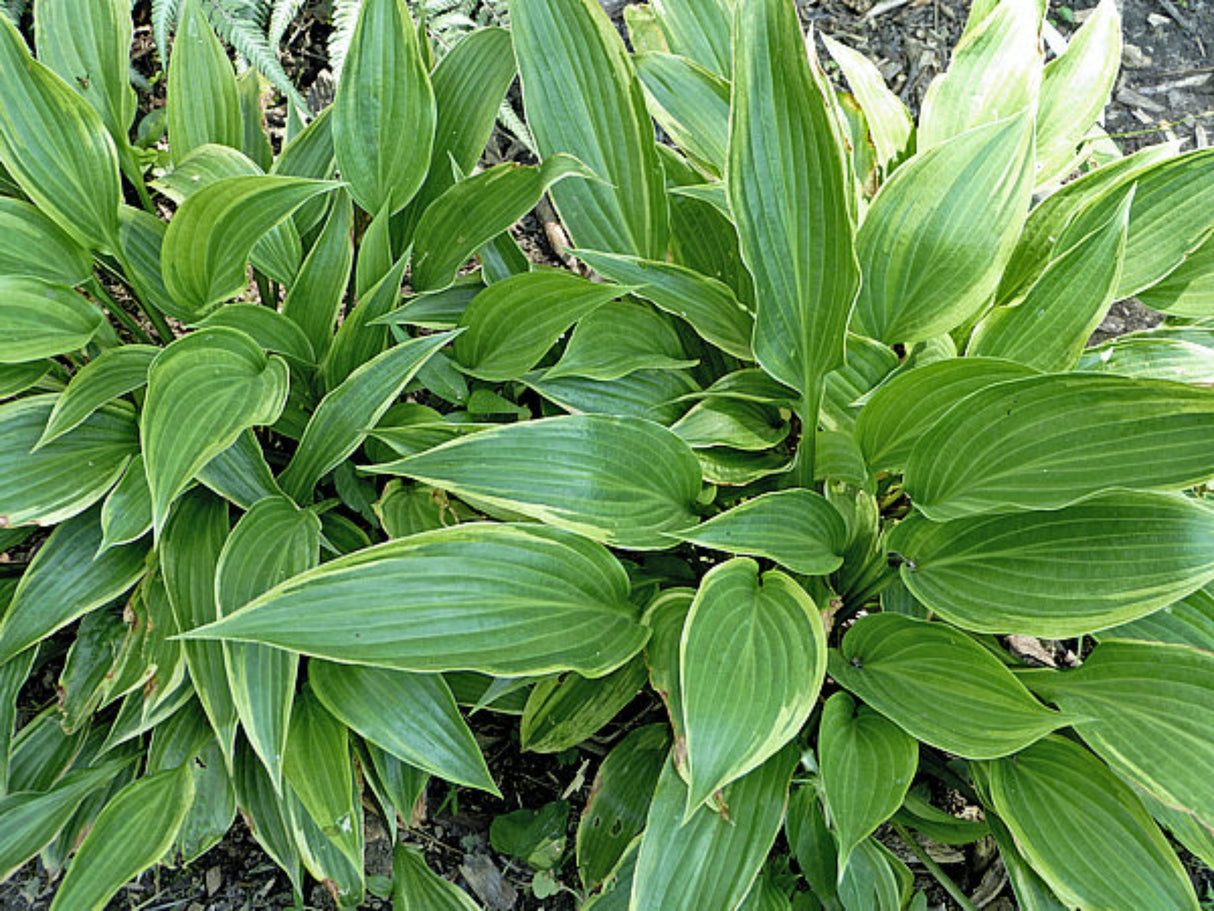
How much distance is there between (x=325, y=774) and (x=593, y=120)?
3.20 ft

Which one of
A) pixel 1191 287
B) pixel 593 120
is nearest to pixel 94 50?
pixel 593 120

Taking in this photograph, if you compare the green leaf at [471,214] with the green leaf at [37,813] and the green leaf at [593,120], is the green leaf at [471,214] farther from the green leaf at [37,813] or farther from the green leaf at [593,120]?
the green leaf at [37,813]

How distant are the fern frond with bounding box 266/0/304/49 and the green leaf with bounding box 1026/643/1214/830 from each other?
5.70ft

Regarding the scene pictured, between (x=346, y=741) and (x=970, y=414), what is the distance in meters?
0.89

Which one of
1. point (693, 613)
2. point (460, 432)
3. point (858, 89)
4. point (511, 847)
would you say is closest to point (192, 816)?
point (511, 847)

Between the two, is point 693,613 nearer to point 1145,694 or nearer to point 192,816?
point 1145,694

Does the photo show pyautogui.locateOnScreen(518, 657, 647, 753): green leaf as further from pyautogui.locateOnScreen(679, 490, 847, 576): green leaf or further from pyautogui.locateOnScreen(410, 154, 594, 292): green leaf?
pyautogui.locateOnScreen(410, 154, 594, 292): green leaf

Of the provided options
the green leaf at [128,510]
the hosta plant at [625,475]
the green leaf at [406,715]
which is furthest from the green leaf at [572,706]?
the green leaf at [128,510]

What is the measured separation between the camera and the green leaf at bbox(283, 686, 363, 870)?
50.7 inches

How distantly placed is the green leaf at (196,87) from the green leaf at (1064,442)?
3.91 feet

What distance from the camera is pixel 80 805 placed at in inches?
57.3

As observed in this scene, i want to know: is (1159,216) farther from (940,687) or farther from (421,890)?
(421,890)

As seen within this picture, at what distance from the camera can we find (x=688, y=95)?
1.62m

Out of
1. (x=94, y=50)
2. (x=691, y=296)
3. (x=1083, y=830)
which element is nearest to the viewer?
(x=1083, y=830)
